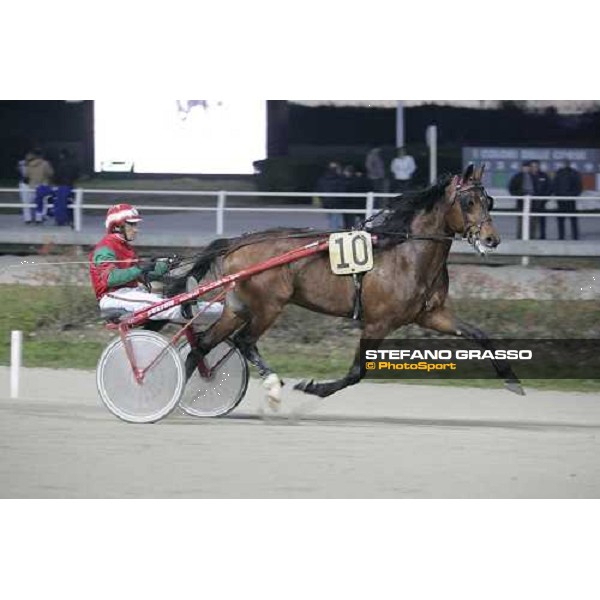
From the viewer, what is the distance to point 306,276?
29.5ft

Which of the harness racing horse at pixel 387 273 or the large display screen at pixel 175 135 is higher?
the large display screen at pixel 175 135

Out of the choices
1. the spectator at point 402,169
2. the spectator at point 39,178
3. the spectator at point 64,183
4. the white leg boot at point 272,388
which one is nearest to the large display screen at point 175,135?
the spectator at point 64,183

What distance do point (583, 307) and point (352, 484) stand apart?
4727 millimetres

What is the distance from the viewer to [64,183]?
38.9ft

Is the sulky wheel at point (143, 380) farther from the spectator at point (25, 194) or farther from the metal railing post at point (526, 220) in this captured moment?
Answer: the metal railing post at point (526, 220)

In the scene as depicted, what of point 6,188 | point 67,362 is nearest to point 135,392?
point 67,362

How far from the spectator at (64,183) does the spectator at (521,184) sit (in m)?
3.63

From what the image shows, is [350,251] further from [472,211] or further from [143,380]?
[143,380]

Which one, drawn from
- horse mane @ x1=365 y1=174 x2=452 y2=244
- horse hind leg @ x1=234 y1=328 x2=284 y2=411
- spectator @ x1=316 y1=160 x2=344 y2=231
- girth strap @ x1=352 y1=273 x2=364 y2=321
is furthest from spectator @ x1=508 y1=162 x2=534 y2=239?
horse hind leg @ x1=234 y1=328 x2=284 y2=411

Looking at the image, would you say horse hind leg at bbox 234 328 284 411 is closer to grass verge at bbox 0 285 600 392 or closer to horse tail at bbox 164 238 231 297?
horse tail at bbox 164 238 231 297

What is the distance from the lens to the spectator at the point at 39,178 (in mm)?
11797

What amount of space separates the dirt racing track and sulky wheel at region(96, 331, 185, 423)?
12 cm

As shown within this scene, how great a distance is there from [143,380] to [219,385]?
0.58m

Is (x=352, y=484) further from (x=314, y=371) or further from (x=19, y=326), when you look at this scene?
(x=19, y=326)
